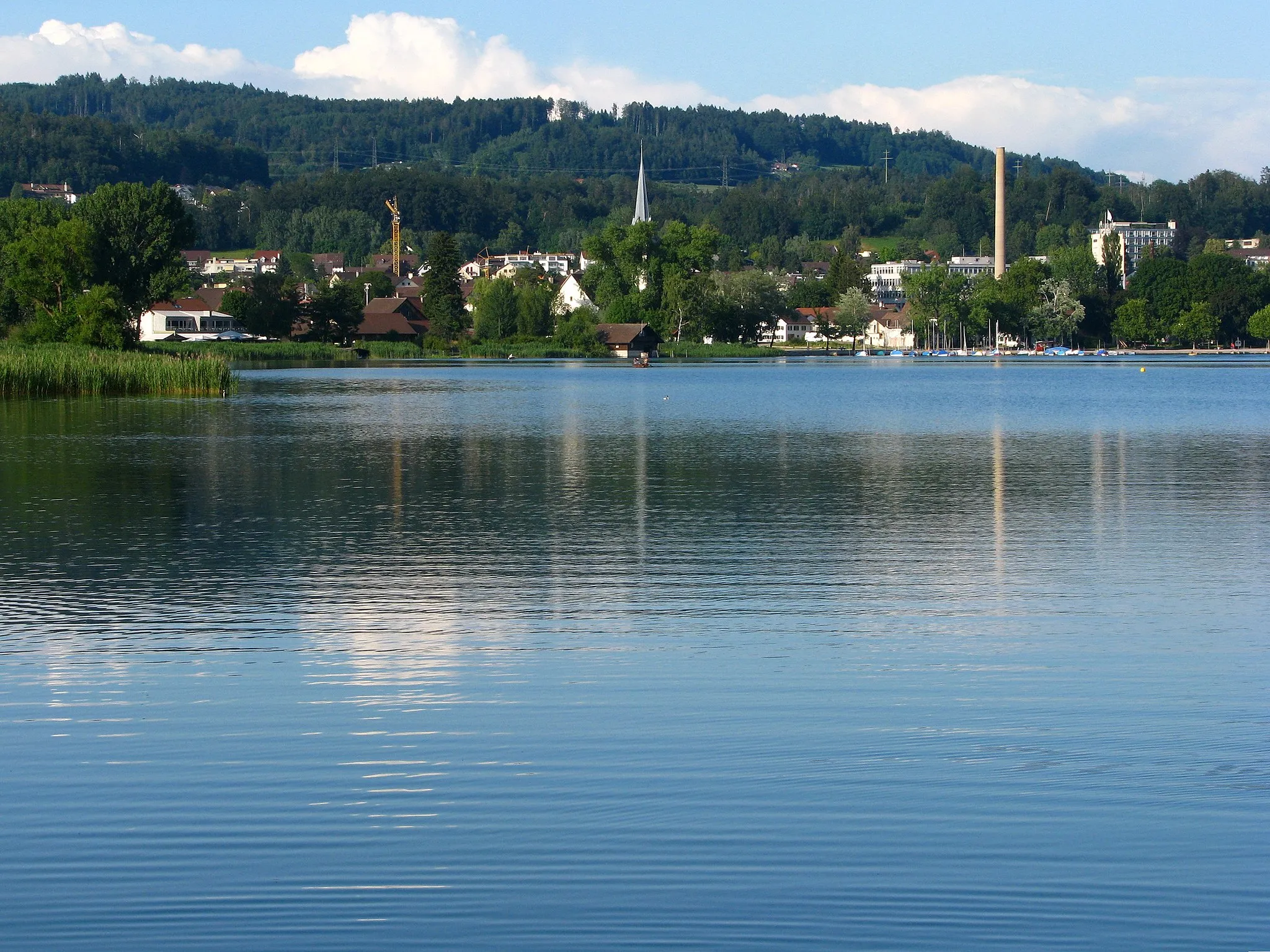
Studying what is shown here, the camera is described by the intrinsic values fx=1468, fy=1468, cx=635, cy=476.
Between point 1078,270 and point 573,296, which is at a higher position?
point 1078,270

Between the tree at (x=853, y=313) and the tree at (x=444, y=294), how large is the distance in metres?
58.1

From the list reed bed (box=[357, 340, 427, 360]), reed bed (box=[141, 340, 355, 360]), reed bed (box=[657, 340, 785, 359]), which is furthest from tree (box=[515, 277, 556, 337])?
reed bed (box=[141, 340, 355, 360])

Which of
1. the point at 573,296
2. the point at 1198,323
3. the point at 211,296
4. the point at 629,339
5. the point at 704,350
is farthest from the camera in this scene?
the point at 573,296

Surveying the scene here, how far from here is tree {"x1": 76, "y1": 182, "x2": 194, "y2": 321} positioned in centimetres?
8662

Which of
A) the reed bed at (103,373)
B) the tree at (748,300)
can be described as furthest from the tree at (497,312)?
the reed bed at (103,373)

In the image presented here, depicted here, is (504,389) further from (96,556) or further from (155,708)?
(155,708)

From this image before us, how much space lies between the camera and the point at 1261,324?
16738 cm

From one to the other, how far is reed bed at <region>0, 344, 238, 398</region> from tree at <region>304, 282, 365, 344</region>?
6394 cm

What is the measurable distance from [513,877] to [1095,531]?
15000 mm

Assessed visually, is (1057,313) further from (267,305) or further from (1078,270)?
(267,305)

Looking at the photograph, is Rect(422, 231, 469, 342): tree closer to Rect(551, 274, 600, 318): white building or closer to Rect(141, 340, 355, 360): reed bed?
Rect(551, 274, 600, 318): white building

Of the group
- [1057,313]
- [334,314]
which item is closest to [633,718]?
[334,314]

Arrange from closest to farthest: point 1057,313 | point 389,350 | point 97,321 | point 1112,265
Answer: point 97,321
point 389,350
point 1057,313
point 1112,265

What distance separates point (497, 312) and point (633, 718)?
432 ft
